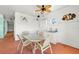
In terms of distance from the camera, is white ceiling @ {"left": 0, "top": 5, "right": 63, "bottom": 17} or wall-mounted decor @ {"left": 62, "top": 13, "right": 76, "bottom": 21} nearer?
A: white ceiling @ {"left": 0, "top": 5, "right": 63, "bottom": 17}

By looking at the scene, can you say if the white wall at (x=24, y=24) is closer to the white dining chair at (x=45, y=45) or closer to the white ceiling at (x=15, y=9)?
the white ceiling at (x=15, y=9)

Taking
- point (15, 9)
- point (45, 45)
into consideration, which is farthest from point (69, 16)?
point (15, 9)

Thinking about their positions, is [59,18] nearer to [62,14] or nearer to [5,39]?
[62,14]

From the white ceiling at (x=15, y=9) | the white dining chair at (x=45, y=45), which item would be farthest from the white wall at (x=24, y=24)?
the white dining chair at (x=45, y=45)

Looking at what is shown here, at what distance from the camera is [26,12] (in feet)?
2.93

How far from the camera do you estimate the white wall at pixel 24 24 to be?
0.90 metres

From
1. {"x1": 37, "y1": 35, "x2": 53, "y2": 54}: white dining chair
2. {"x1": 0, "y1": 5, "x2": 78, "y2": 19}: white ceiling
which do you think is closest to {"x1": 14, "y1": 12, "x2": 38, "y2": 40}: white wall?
{"x1": 0, "y1": 5, "x2": 78, "y2": 19}: white ceiling

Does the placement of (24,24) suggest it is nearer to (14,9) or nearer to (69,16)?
(14,9)

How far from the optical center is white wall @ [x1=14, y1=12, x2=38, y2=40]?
90 cm

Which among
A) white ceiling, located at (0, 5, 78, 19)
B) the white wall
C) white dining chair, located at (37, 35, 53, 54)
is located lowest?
white dining chair, located at (37, 35, 53, 54)

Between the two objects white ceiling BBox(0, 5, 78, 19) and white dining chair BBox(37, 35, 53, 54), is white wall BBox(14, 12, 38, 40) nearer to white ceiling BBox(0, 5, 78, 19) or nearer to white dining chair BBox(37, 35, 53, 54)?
white ceiling BBox(0, 5, 78, 19)

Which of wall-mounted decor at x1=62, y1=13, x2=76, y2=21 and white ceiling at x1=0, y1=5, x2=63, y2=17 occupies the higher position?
white ceiling at x1=0, y1=5, x2=63, y2=17

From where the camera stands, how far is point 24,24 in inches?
36.6
